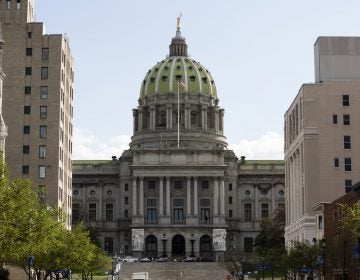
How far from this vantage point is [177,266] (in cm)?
14462

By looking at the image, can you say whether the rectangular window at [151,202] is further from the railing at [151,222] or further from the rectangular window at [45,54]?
the rectangular window at [45,54]

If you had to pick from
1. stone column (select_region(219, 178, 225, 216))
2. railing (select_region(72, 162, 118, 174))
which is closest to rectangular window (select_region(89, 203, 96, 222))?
railing (select_region(72, 162, 118, 174))

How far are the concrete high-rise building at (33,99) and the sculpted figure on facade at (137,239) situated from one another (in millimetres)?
70355

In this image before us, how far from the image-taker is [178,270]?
141250 mm

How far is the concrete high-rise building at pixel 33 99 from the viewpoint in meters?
109

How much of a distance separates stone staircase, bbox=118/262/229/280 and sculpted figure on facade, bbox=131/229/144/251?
32234 mm

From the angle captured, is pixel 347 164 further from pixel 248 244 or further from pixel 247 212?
pixel 247 212

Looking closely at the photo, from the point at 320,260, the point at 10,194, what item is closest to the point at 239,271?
the point at 320,260

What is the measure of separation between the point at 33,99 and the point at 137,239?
3016 inches

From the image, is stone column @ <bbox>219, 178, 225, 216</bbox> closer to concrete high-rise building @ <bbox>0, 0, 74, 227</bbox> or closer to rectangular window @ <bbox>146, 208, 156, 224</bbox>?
rectangular window @ <bbox>146, 208, 156, 224</bbox>

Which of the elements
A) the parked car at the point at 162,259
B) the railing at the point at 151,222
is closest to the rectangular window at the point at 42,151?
the parked car at the point at 162,259


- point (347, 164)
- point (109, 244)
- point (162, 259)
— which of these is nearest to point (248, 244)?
point (162, 259)

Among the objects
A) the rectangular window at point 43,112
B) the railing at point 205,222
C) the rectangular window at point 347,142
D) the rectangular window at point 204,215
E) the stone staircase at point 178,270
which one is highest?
the rectangular window at point 43,112

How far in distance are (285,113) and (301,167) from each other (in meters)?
18.8
